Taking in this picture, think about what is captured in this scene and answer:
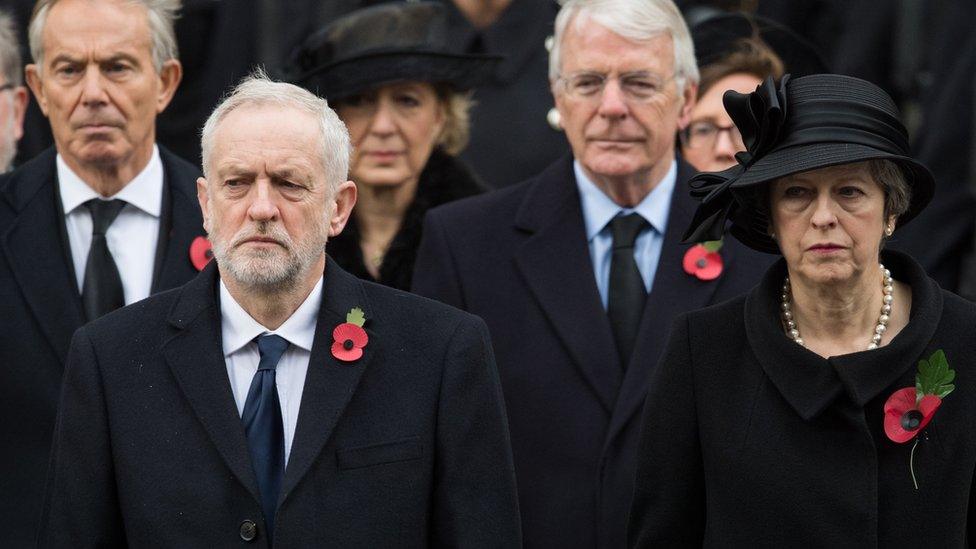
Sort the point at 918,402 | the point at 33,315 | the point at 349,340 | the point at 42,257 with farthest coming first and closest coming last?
the point at 42,257
the point at 33,315
the point at 349,340
the point at 918,402

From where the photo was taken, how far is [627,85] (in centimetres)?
590

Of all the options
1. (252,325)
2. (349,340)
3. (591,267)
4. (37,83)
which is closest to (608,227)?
(591,267)

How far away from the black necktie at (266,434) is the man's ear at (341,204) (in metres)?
0.42

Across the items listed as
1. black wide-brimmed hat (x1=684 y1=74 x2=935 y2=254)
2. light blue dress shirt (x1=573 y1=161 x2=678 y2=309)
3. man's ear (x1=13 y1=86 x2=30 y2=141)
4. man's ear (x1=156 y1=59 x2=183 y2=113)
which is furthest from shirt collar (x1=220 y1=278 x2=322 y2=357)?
man's ear (x1=13 y1=86 x2=30 y2=141)

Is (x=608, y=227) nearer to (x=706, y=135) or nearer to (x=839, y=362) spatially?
(x=706, y=135)

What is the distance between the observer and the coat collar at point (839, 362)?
459 cm

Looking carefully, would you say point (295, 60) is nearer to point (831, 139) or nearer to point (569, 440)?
point (569, 440)

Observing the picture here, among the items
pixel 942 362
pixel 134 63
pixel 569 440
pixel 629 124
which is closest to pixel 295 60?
pixel 134 63

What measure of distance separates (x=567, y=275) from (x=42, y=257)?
1.52 m

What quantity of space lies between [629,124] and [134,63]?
4.99ft

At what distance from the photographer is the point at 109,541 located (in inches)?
179

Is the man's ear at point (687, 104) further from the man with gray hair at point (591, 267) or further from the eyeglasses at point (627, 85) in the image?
the eyeglasses at point (627, 85)

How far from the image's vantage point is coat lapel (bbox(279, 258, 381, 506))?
14.9 feet

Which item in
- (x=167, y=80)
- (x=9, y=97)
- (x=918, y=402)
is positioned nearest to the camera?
(x=918, y=402)
